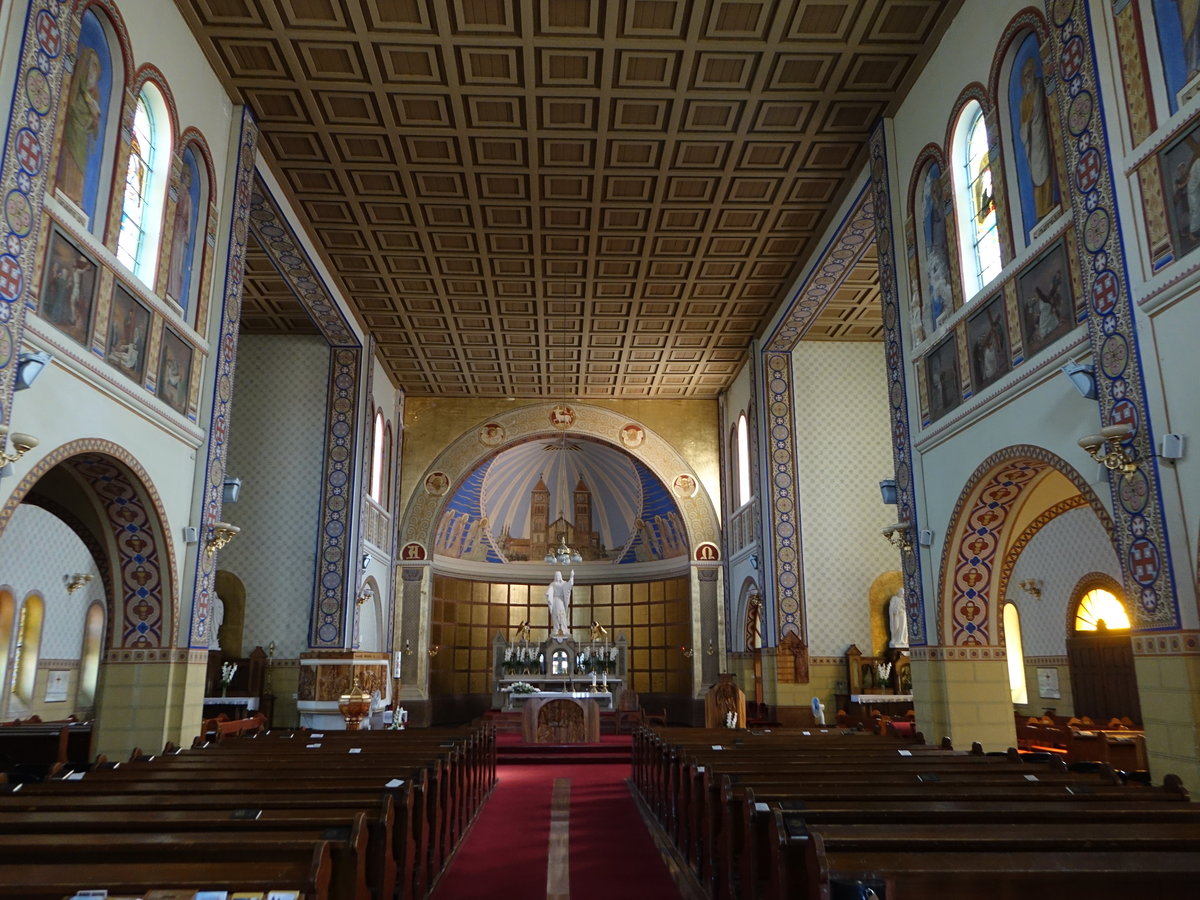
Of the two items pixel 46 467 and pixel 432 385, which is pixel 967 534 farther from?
pixel 432 385

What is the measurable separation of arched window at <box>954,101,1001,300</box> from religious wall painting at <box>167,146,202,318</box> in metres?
8.85

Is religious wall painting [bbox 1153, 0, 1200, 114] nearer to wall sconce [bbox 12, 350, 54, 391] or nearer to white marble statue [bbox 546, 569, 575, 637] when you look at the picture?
wall sconce [bbox 12, 350, 54, 391]

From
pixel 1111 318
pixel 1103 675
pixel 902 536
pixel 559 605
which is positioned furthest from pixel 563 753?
pixel 1111 318

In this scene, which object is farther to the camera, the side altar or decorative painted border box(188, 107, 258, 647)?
the side altar

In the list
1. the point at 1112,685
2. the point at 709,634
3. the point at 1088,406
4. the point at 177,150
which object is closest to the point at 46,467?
the point at 177,150

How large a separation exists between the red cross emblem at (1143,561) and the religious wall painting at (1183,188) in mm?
2145

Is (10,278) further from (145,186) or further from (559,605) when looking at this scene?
(559,605)

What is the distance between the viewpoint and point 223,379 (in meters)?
Result: 11.1

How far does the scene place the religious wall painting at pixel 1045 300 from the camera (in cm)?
816

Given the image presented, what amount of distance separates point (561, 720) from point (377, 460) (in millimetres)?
7638

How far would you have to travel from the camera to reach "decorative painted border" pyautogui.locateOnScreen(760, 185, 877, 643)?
706 inches

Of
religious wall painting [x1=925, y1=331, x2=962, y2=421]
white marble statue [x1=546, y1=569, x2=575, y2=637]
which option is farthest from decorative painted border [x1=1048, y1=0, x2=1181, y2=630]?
white marble statue [x1=546, y1=569, x2=575, y2=637]

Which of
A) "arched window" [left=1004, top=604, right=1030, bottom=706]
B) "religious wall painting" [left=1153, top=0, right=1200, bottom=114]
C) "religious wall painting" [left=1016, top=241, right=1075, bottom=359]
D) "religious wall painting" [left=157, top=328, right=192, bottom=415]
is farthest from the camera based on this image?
"arched window" [left=1004, top=604, right=1030, bottom=706]

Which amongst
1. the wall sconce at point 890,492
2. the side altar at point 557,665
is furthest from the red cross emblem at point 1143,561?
the side altar at point 557,665
